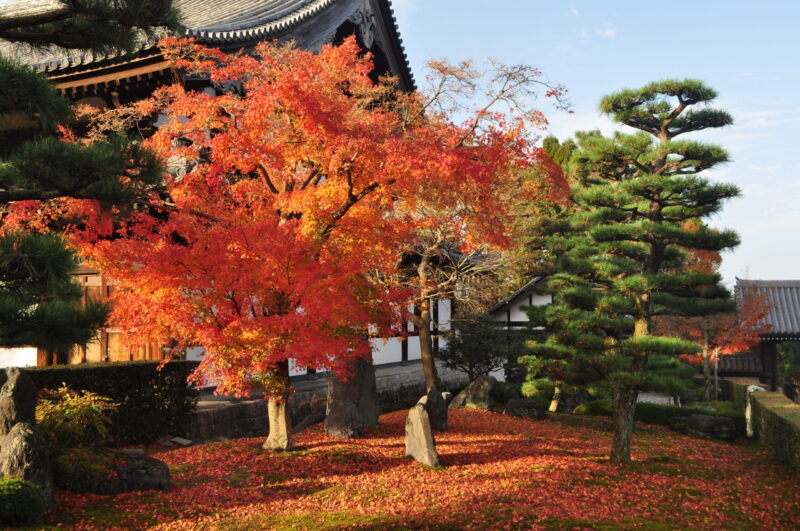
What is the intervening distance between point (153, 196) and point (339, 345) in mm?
4752

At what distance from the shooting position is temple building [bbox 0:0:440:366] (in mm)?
15078

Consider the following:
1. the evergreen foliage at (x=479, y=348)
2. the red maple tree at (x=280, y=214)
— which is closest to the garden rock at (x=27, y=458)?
the red maple tree at (x=280, y=214)

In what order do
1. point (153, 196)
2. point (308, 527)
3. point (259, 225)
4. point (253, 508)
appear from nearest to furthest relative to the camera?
point (308, 527) → point (253, 508) → point (259, 225) → point (153, 196)

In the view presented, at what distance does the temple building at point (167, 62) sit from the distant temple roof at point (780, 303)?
64.2ft

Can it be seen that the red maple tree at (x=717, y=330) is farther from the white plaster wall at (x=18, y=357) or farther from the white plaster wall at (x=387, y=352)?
the white plaster wall at (x=18, y=357)

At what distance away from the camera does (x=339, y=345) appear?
36.6 ft

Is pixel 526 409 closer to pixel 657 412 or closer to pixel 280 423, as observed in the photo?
pixel 657 412

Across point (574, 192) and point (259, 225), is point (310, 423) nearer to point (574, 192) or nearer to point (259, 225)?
point (259, 225)

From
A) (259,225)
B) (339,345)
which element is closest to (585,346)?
(339,345)

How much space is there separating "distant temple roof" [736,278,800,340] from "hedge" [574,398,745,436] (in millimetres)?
8301

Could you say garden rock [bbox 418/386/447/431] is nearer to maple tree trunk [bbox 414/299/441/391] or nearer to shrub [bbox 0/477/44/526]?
maple tree trunk [bbox 414/299/441/391]

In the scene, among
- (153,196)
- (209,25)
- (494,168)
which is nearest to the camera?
(153,196)

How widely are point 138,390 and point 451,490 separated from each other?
7093 mm

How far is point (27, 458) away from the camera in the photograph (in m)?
8.08
